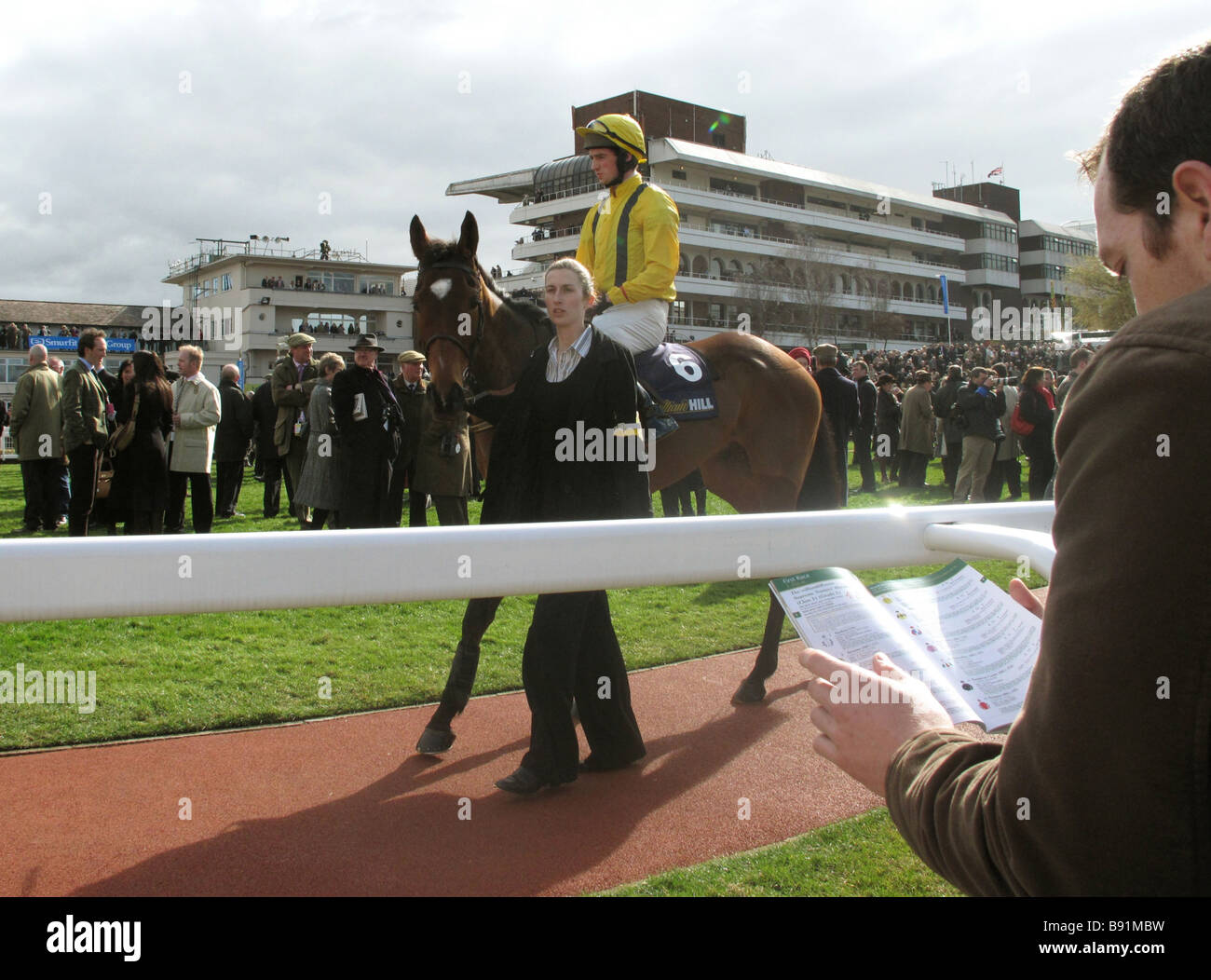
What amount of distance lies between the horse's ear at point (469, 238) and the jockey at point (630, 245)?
26.9 inches

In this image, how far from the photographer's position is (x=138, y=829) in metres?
2.65

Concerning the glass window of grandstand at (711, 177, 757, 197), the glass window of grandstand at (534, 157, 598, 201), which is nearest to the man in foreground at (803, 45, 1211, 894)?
the glass window of grandstand at (534, 157, 598, 201)

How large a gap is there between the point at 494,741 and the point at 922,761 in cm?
269

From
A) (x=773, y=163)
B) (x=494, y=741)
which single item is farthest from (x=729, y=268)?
(x=494, y=741)

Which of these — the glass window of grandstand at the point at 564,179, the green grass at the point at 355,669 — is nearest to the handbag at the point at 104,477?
the green grass at the point at 355,669

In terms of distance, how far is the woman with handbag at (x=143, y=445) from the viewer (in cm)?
877

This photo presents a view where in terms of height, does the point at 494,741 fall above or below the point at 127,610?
below

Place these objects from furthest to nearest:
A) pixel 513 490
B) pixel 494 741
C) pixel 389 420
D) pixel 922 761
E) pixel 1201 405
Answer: pixel 389 420, pixel 494 741, pixel 513 490, pixel 922 761, pixel 1201 405

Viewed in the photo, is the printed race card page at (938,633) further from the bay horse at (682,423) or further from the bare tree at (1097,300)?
the bare tree at (1097,300)

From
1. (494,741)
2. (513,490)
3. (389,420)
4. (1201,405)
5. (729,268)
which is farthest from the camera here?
(729,268)

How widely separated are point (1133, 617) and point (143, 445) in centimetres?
935

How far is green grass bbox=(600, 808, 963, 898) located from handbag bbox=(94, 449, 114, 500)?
333 inches
